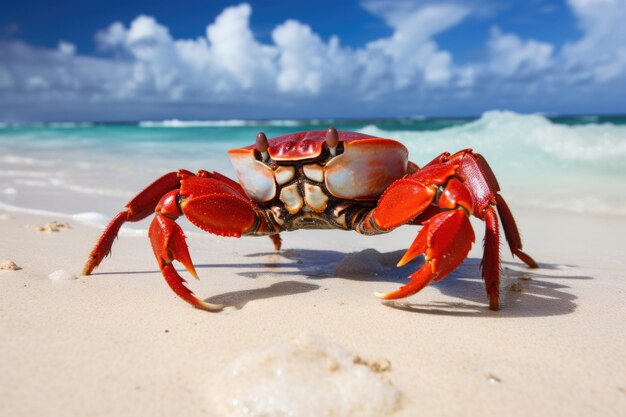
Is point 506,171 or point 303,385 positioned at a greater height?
point 506,171

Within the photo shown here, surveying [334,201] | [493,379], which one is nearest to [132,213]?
[334,201]

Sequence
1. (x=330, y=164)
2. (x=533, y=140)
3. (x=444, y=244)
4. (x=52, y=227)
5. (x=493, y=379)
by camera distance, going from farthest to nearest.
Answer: (x=533, y=140) → (x=52, y=227) → (x=330, y=164) → (x=444, y=244) → (x=493, y=379)

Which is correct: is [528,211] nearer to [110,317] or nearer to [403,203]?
[403,203]

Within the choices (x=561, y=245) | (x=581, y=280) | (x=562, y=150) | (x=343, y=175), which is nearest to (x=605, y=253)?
(x=561, y=245)

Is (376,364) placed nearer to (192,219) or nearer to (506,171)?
(192,219)

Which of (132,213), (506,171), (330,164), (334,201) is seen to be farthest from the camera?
(506,171)

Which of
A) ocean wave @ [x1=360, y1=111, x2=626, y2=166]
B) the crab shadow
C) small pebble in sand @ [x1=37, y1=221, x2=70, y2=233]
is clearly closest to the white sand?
the crab shadow
